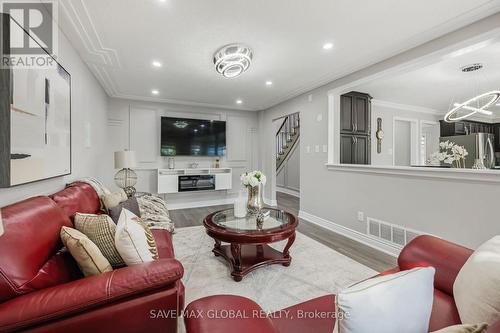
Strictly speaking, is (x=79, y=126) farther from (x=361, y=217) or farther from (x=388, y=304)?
(x=361, y=217)

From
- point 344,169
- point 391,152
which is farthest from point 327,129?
point 391,152

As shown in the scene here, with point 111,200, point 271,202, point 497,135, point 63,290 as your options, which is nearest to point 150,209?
point 111,200

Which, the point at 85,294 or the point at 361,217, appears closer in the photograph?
the point at 85,294

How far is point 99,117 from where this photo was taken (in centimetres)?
371

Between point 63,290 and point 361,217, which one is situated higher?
point 63,290

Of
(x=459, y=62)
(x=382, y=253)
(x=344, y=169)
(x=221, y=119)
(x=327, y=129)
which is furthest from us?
(x=221, y=119)

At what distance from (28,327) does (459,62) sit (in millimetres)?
4730

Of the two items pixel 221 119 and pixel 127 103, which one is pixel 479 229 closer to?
pixel 221 119

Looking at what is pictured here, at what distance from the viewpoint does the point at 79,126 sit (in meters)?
2.65

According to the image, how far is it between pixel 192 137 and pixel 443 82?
4881 mm

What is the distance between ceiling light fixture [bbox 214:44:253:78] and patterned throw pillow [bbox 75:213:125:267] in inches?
82.3

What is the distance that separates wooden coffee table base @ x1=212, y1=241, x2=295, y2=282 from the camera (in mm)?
2117

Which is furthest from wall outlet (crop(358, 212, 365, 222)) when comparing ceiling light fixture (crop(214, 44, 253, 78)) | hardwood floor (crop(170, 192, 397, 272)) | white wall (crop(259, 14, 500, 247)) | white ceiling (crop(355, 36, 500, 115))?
ceiling light fixture (crop(214, 44, 253, 78))

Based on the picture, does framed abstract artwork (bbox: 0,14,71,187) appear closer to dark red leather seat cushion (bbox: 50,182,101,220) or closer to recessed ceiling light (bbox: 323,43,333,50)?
dark red leather seat cushion (bbox: 50,182,101,220)
